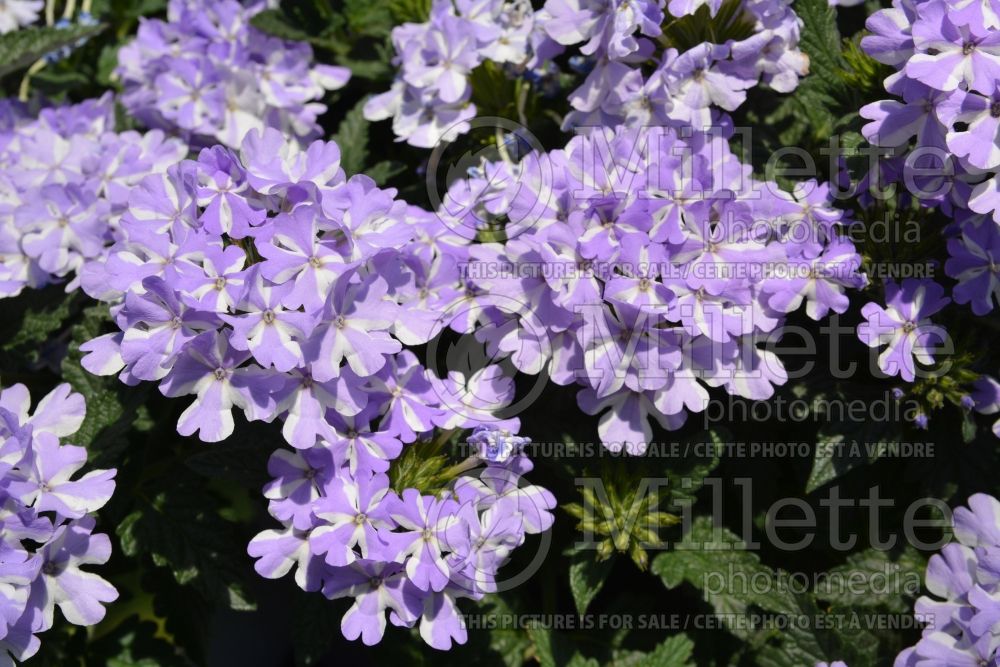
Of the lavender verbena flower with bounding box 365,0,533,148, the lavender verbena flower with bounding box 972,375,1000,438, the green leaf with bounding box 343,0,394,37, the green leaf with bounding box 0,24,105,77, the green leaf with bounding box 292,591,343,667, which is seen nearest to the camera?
the lavender verbena flower with bounding box 972,375,1000,438

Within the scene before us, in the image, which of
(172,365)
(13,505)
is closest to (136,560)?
(13,505)

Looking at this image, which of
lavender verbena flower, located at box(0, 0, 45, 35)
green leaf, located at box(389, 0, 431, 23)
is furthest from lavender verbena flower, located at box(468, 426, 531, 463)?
lavender verbena flower, located at box(0, 0, 45, 35)

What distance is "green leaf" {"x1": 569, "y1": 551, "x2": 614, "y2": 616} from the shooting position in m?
1.83

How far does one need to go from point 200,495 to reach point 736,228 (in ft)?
4.05

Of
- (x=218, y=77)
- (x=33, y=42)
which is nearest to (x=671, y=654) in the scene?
(x=218, y=77)

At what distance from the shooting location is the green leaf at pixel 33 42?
2.37m

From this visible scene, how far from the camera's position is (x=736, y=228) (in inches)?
70.2

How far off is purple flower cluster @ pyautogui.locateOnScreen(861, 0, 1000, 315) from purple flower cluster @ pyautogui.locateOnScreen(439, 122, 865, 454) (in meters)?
0.18

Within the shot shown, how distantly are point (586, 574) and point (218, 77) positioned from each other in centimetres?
147

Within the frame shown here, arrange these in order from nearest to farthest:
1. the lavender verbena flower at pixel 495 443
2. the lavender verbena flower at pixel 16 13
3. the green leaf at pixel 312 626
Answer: the lavender verbena flower at pixel 495 443 < the green leaf at pixel 312 626 < the lavender verbena flower at pixel 16 13

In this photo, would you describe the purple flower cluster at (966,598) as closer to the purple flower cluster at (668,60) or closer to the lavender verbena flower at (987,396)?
the lavender verbena flower at (987,396)

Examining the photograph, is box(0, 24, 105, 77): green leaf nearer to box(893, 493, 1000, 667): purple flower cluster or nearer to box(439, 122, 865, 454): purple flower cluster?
box(439, 122, 865, 454): purple flower cluster

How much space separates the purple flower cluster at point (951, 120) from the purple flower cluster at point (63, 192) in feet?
5.04

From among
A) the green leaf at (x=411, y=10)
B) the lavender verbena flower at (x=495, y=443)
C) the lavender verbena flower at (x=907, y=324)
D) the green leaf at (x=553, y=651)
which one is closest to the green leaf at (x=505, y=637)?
the green leaf at (x=553, y=651)
